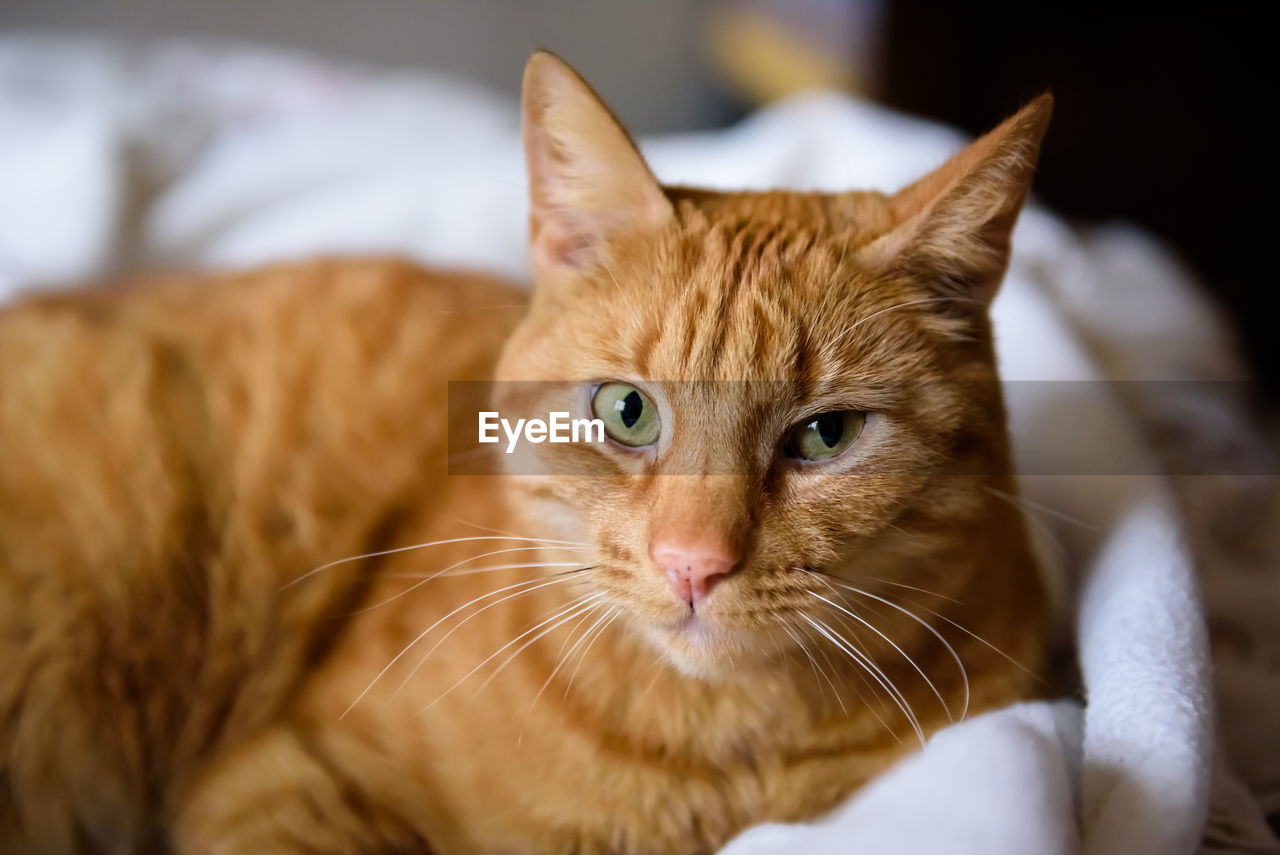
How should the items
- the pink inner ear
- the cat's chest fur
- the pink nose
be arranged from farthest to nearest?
the pink inner ear
the cat's chest fur
the pink nose

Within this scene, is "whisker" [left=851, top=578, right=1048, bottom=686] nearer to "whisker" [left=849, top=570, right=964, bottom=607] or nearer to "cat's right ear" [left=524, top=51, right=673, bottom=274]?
"whisker" [left=849, top=570, right=964, bottom=607]

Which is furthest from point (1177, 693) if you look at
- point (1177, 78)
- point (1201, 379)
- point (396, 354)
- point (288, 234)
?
point (1177, 78)

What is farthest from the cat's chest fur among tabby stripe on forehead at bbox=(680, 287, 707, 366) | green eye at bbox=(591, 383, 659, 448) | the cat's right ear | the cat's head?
the cat's right ear

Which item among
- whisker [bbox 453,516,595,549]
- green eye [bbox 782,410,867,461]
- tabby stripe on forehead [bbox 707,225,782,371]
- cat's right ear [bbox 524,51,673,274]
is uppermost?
cat's right ear [bbox 524,51,673,274]

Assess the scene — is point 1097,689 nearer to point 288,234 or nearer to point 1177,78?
point 288,234

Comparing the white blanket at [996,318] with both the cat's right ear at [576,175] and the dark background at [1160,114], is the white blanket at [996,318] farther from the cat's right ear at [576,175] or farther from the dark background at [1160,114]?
the cat's right ear at [576,175]
